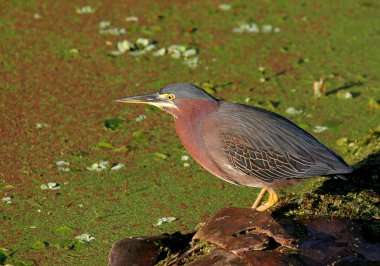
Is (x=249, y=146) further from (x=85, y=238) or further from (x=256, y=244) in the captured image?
(x=85, y=238)

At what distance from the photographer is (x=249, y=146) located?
18.2 feet

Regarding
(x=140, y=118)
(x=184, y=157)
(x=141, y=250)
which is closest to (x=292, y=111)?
(x=184, y=157)

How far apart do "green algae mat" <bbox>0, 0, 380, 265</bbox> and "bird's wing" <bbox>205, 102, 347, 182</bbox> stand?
246mm

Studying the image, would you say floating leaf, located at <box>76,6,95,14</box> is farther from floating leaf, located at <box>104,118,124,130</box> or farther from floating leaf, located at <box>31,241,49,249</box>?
floating leaf, located at <box>31,241,49,249</box>

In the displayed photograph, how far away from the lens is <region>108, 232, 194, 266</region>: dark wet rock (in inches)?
186

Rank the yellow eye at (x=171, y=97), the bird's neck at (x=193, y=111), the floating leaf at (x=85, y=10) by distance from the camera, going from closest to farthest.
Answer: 1. the bird's neck at (x=193, y=111)
2. the yellow eye at (x=171, y=97)
3. the floating leaf at (x=85, y=10)

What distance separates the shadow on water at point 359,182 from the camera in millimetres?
5805

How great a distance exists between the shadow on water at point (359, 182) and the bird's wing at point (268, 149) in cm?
35

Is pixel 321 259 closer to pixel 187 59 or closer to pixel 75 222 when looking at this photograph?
pixel 75 222

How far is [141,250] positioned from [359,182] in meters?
1.98

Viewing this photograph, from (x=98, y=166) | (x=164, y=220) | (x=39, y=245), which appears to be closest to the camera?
(x=39, y=245)

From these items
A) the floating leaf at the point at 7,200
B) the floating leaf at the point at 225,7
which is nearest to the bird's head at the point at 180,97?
the floating leaf at the point at 7,200

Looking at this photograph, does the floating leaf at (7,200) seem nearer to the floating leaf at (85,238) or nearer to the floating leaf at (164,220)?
the floating leaf at (85,238)

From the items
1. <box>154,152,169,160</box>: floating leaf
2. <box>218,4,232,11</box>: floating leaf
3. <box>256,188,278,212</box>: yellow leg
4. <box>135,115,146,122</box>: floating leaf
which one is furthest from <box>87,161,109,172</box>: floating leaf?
<box>218,4,232,11</box>: floating leaf
